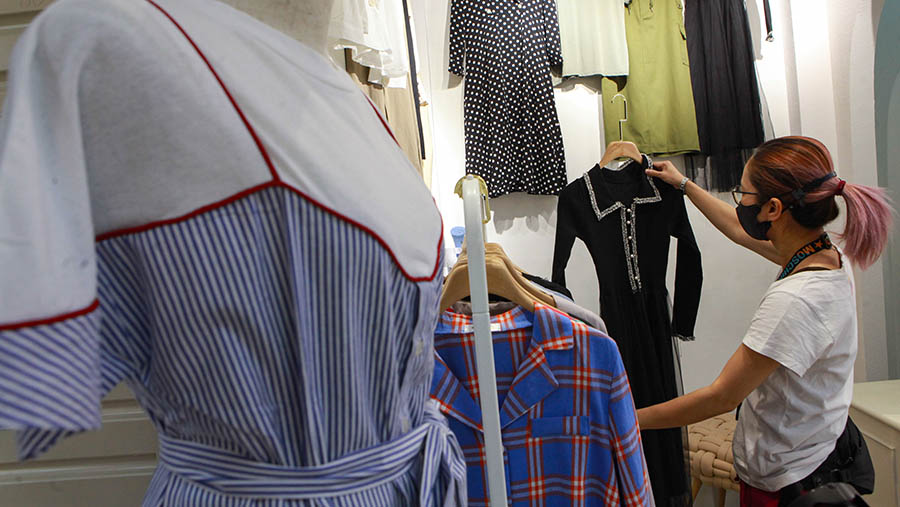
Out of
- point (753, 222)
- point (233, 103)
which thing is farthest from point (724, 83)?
point (233, 103)

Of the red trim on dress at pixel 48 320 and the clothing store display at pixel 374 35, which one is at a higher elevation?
the clothing store display at pixel 374 35

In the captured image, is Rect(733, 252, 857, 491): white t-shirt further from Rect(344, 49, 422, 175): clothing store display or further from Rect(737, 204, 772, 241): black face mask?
Rect(344, 49, 422, 175): clothing store display

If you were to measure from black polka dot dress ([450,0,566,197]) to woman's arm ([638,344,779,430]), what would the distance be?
1.46 meters

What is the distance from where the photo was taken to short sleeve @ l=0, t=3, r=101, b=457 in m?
0.45

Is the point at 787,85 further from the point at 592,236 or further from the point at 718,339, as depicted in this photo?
the point at 592,236

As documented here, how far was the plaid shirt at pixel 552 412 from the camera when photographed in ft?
3.91

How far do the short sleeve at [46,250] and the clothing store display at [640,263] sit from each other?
2.00 metres

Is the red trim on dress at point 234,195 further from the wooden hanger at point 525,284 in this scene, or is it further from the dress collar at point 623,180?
the dress collar at point 623,180

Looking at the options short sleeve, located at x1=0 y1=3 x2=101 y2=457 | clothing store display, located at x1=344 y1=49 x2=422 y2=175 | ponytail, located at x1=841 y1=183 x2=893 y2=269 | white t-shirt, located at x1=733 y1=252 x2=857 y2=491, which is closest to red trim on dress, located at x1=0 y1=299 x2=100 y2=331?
short sleeve, located at x1=0 y1=3 x2=101 y2=457

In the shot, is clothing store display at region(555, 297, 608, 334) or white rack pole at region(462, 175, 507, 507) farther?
clothing store display at region(555, 297, 608, 334)

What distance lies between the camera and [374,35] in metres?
1.63

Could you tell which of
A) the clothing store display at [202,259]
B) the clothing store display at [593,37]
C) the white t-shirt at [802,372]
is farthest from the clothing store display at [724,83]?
the clothing store display at [202,259]

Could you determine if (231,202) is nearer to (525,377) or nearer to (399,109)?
(525,377)

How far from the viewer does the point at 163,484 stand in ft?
2.06
